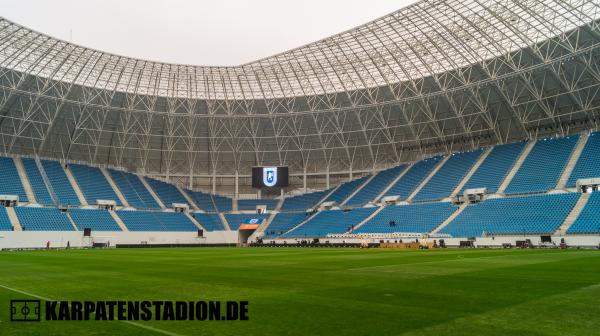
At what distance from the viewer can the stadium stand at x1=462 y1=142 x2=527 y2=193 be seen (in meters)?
53.9

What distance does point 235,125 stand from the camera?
2849 inches

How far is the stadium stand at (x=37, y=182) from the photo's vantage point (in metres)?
59.3

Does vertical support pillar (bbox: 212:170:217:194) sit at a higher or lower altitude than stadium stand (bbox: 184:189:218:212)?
higher

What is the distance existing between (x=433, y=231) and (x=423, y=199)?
346 inches

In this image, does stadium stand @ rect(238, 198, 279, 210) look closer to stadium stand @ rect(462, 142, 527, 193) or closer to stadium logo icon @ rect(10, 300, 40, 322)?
stadium stand @ rect(462, 142, 527, 193)

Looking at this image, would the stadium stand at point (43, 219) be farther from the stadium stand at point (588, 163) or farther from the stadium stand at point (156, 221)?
the stadium stand at point (588, 163)

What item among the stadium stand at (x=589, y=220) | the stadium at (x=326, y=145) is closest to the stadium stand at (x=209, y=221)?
the stadium at (x=326, y=145)

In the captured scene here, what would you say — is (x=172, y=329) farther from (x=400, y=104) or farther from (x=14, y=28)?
(x=400, y=104)

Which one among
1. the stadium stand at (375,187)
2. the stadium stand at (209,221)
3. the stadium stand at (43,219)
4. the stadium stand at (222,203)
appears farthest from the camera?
the stadium stand at (222,203)

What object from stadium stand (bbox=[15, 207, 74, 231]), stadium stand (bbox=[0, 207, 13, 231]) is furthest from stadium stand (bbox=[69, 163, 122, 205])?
stadium stand (bbox=[0, 207, 13, 231])

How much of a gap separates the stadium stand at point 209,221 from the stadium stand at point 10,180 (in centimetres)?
2437

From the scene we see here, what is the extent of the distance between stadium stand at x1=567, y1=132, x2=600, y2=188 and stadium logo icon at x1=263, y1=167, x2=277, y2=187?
4203 cm

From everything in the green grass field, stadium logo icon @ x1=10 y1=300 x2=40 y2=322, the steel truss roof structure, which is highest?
the steel truss roof structure

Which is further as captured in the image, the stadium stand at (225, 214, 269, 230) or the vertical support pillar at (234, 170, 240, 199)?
the vertical support pillar at (234, 170, 240, 199)
